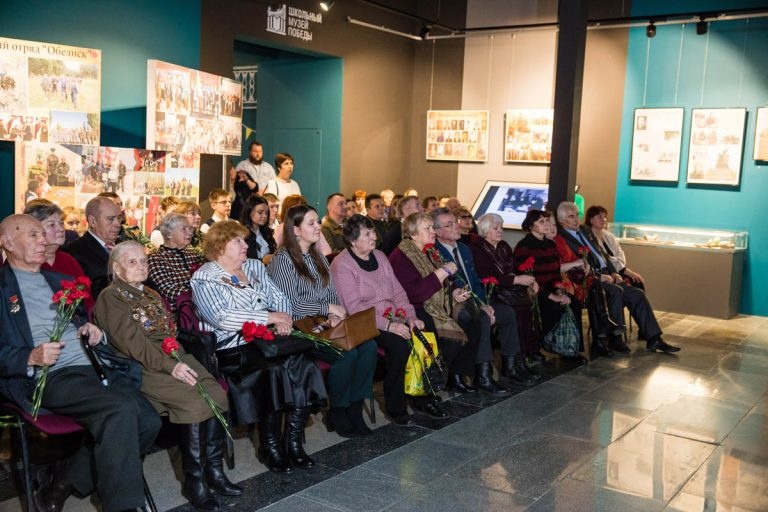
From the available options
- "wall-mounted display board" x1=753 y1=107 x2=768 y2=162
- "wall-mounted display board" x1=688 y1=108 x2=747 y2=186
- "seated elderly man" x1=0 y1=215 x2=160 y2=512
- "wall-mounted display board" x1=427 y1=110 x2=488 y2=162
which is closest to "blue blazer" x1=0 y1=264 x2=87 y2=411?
"seated elderly man" x1=0 y1=215 x2=160 y2=512

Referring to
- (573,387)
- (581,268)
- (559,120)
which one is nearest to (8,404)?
(573,387)

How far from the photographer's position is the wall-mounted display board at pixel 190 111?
7055 mm

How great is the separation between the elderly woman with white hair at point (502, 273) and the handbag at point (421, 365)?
4.41 feet

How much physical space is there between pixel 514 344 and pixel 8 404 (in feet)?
13.2

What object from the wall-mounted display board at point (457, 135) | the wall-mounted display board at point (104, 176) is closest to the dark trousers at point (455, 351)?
the wall-mounted display board at point (104, 176)

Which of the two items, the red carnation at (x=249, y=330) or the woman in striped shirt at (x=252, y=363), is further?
the woman in striped shirt at (x=252, y=363)

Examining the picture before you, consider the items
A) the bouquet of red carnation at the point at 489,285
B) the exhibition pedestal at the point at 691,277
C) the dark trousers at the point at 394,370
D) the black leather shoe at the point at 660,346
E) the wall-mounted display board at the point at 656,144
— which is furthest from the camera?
the wall-mounted display board at the point at 656,144

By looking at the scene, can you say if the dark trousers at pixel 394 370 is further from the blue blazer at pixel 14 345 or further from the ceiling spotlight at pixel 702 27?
the ceiling spotlight at pixel 702 27

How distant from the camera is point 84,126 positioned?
22.1 feet

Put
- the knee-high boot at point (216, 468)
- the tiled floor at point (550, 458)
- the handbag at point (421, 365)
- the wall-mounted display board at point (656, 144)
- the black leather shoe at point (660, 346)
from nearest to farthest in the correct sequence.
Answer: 1. the knee-high boot at point (216, 468)
2. the tiled floor at point (550, 458)
3. the handbag at point (421, 365)
4. the black leather shoe at point (660, 346)
5. the wall-mounted display board at point (656, 144)

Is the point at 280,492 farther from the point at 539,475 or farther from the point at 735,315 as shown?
the point at 735,315

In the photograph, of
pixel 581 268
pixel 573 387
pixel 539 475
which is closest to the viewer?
pixel 539 475

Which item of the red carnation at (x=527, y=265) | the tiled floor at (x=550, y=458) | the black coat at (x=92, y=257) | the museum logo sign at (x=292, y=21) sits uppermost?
the museum logo sign at (x=292, y=21)

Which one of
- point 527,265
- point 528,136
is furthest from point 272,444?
point 528,136
